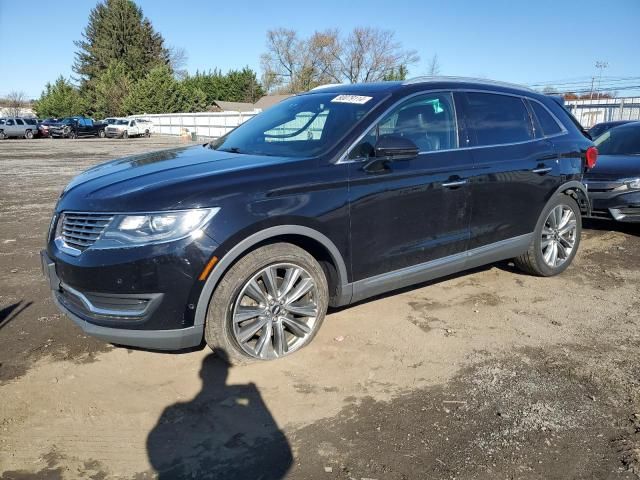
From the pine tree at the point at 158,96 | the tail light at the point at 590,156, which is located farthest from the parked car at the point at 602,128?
the pine tree at the point at 158,96

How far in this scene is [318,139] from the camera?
12.4 feet

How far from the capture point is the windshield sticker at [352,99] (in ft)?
13.0

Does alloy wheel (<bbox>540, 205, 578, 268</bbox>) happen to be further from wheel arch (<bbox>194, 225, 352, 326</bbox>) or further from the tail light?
wheel arch (<bbox>194, 225, 352, 326</bbox>)

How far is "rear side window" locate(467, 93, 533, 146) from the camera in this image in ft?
14.5

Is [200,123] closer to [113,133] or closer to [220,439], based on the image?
[113,133]

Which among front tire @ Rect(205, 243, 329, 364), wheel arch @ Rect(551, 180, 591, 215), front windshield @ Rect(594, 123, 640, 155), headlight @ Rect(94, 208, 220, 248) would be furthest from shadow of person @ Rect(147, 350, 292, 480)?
front windshield @ Rect(594, 123, 640, 155)

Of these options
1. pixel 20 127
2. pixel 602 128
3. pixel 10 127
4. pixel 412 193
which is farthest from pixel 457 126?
pixel 20 127

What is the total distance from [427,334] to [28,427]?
270 cm

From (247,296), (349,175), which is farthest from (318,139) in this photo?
(247,296)

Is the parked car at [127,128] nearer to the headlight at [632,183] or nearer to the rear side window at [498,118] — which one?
the headlight at [632,183]

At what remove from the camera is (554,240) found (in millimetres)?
5289

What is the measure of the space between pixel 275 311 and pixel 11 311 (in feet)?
8.11

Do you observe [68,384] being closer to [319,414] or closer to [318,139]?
[319,414]

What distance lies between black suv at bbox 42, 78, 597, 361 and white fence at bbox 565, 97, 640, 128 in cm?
1603
